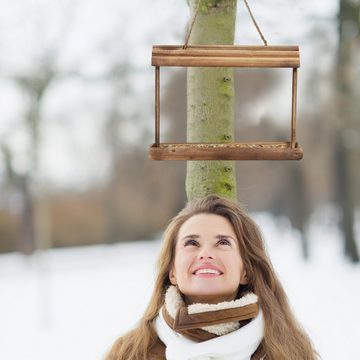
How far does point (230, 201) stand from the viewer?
2.20 m

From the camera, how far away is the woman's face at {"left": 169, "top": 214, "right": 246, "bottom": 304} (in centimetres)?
201

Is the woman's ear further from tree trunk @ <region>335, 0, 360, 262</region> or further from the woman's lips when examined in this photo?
tree trunk @ <region>335, 0, 360, 262</region>

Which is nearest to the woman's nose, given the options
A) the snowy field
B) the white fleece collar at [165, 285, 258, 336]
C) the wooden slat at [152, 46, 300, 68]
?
the white fleece collar at [165, 285, 258, 336]

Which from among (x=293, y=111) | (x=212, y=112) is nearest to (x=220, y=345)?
(x=293, y=111)

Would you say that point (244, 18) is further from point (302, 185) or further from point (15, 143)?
point (302, 185)

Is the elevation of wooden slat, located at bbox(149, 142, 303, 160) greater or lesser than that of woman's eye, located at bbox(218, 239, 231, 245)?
greater

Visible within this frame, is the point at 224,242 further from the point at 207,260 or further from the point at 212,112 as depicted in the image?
the point at 212,112

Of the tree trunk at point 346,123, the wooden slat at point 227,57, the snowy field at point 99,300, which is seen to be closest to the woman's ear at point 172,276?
the wooden slat at point 227,57

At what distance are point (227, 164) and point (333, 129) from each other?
9.72 metres

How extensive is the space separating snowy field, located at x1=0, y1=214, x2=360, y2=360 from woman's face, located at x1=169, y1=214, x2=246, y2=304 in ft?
5.18

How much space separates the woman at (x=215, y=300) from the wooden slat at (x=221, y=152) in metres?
0.22

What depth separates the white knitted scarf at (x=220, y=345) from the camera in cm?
194

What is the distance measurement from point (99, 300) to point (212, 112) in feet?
22.2

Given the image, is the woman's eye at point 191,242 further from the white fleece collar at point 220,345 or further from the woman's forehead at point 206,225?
the white fleece collar at point 220,345
